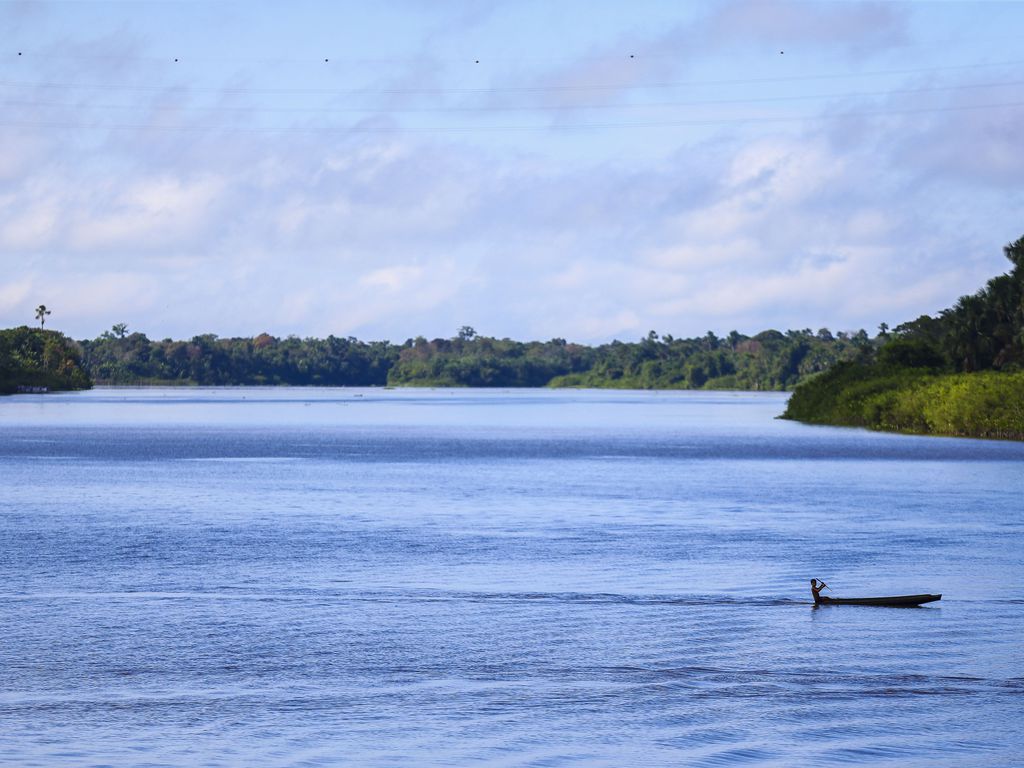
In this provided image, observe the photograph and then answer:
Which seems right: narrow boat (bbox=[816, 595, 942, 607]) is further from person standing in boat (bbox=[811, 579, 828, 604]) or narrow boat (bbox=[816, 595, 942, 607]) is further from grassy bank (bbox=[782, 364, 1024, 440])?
grassy bank (bbox=[782, 364, 1024, 440])

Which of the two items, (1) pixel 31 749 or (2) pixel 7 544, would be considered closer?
(1) pixel 31 749

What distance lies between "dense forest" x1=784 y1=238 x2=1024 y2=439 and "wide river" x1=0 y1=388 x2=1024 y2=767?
4076 cm

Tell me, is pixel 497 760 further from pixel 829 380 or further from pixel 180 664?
pixel 829 380

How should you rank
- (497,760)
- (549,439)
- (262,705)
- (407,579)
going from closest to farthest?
(497,760), (262,705), (407,579), (549,439)

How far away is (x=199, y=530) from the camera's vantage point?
42.4 m

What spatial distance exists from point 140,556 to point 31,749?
18.5m

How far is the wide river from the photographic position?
18188 mm

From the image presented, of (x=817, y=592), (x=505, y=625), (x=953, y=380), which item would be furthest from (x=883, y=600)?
(x=953, y=380)

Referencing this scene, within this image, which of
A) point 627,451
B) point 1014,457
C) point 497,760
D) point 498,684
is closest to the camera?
point 497,760

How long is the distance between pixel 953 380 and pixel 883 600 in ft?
279

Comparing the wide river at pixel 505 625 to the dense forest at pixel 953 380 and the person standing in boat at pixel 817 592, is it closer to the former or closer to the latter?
the person standing in boat at pixel 817 592

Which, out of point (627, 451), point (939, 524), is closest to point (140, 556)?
point (939, 524)

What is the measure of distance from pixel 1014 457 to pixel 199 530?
54.9m

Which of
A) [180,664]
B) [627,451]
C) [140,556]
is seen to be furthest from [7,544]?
[627,451]
